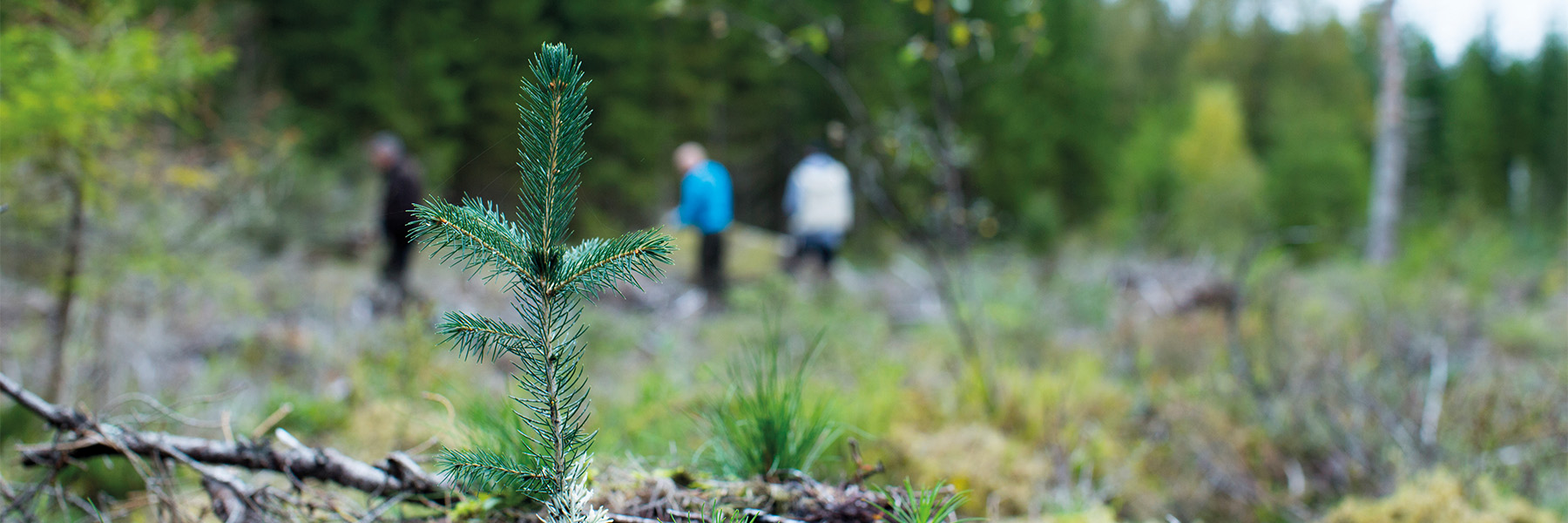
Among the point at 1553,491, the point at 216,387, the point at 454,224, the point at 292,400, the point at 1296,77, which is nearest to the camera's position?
the point at 454,224

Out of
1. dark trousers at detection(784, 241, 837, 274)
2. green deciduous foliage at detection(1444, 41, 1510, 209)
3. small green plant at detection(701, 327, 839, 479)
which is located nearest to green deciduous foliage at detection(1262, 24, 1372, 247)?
green deciduous foliage at detection(1444, 41, 1510, 209)

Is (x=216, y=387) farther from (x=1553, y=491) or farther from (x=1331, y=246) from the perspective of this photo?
(x=1331, y=246)

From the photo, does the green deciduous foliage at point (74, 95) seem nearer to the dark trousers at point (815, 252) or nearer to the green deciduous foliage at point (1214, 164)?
the dark trousers at point (815, 252)

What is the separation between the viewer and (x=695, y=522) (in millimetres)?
1290

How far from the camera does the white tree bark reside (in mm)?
9539

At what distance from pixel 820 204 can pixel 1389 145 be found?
7857mm

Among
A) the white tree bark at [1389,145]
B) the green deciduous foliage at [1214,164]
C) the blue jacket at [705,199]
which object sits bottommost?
the blue jacket at [705,199]

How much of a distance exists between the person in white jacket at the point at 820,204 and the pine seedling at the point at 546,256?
7.05 metres

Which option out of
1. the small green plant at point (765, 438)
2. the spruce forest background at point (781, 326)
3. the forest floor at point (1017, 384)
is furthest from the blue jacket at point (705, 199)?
the small green plant at point (765, 438)

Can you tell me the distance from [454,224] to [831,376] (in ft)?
11.0

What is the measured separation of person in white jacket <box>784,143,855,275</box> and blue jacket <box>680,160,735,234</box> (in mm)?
763

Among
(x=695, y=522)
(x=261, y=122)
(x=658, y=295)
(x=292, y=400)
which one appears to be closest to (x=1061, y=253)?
(x=658, y=295)

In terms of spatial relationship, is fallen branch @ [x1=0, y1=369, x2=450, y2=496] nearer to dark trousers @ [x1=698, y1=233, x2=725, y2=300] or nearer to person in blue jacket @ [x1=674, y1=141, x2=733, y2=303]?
person in blue jacket @ [x1=674, y1=141, x2=733, y2=303]

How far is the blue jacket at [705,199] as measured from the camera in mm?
7482
